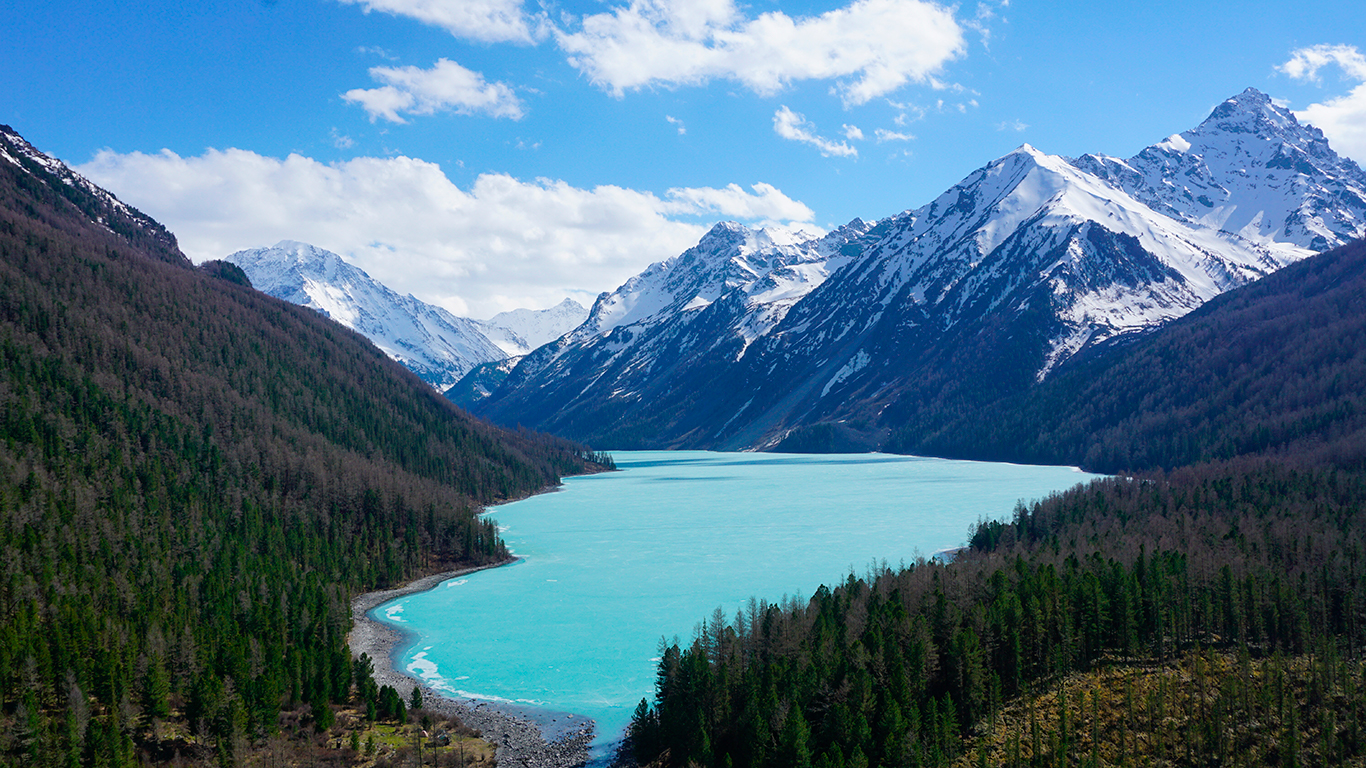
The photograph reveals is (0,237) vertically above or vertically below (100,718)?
above

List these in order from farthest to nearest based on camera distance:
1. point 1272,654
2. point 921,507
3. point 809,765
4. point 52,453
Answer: point 921,507 < point 52,453 < point 1272,654 < point 809,765

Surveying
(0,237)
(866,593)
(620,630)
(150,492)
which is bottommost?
(620,630)

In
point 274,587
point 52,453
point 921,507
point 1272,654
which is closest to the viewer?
point 1272,654

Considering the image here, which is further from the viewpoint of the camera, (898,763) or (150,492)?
(150,492)

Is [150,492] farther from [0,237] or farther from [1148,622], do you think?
[1148,622]

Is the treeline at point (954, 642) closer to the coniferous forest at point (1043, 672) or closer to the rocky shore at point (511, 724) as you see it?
the coniferous forest at point (1043, 672)

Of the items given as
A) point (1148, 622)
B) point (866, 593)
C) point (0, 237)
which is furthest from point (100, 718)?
point (0, 237)

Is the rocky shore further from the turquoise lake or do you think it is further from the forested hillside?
the forested hillside
